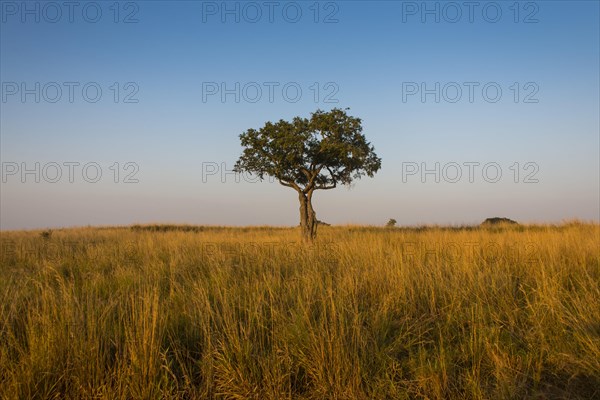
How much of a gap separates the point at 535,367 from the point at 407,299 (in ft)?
6.50

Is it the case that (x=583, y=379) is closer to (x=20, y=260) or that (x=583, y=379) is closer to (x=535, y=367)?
(x=535, y=367)

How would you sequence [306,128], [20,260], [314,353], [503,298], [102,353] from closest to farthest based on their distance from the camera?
1. [314,353]
2. [102,353]
3. [503,298]
4. [20,260]
5. [306,128]

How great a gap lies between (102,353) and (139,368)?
566 millimetres

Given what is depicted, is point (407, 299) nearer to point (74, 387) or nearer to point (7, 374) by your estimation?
point (74, 387)

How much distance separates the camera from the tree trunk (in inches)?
763

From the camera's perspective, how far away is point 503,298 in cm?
520

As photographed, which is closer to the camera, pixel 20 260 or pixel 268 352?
pixel 268 352

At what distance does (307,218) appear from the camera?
791 inches

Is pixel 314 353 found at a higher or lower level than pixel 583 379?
higher

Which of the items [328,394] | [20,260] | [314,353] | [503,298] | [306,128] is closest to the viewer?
[328,394]

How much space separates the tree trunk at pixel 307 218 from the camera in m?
19.4

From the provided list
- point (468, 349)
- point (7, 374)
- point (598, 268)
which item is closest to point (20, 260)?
point (7, 374)

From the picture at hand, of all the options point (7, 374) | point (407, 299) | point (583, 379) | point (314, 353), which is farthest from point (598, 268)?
point (7, 374)

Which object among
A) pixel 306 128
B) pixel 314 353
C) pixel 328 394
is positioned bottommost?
pixel 328 394
